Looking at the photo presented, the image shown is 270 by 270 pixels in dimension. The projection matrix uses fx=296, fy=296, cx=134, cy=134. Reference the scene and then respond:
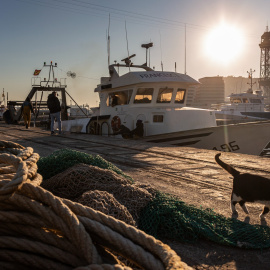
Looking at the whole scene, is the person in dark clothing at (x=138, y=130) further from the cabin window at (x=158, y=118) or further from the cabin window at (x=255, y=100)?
the cabin window at (x=255, y=100)

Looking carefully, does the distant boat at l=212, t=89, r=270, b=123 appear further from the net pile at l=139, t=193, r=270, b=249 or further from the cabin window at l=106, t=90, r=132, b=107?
the net pile at l=139, t=193, r=270, b=249

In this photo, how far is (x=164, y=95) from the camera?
541 inches

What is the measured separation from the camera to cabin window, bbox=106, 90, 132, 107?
14.1m

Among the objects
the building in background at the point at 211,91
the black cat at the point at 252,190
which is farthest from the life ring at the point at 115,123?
the building in background at the point at 211,91

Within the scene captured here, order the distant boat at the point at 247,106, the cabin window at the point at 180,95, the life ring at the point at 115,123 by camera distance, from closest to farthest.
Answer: the cabin window at the point at 180,95
the life ring at the point at 115,123
the distant boat at the point at 247,106

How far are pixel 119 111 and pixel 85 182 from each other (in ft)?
38.3

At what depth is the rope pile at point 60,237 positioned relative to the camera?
152 centimetres

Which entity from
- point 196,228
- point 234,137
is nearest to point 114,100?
point 234,137

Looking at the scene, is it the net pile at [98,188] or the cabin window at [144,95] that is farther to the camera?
the cabin window at [144,95]

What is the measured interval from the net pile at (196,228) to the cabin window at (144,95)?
11149 mm

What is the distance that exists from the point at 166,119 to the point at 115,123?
9.76ft

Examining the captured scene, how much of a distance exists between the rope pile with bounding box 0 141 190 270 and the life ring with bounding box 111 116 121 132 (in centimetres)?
1264

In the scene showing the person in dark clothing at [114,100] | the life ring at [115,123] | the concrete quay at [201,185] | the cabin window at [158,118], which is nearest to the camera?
the concrete quay at [201,185]

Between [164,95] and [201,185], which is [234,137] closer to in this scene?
[164,95]
